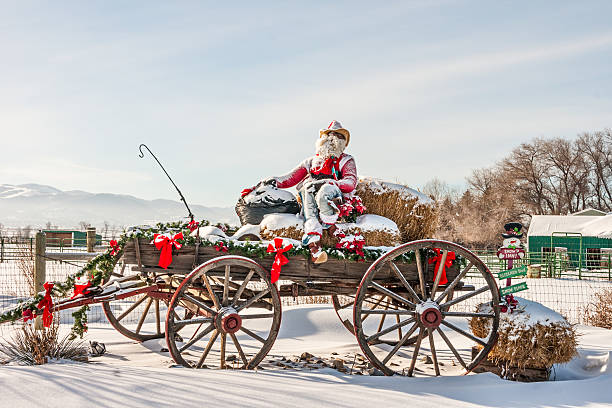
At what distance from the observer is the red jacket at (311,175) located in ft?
17.4

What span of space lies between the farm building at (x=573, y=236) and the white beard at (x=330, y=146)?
21.3 metres

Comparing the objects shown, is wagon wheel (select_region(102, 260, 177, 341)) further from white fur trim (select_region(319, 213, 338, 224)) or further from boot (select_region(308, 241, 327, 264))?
white fur trim (select_region(319, 213, 338, 224))

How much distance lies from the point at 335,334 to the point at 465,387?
3226 mm

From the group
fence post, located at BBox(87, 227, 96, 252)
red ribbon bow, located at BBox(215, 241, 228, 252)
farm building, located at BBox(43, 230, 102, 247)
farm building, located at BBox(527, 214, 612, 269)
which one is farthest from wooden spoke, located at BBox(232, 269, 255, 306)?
farm building, located at BBox(527, 214, 612, 269)

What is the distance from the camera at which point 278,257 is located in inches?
187

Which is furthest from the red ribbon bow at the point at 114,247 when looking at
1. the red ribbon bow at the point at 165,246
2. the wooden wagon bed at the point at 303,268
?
the red ribbon bow at the point at 165,246

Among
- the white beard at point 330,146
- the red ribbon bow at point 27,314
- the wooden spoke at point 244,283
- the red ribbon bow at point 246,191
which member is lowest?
the red ribbon bow at point 27,314

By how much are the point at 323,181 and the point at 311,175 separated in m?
0.36

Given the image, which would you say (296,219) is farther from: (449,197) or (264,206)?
(449,197)

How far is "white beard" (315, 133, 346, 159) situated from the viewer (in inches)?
215

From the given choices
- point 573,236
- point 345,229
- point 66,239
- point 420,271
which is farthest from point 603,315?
point 573,236

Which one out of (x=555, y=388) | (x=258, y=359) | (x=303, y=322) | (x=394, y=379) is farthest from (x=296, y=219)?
(x=303, y=322)

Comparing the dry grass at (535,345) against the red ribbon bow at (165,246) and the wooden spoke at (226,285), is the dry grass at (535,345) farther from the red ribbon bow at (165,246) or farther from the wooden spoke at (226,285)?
the red ribbon bow at (165,246)

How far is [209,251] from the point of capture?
4.79 m
